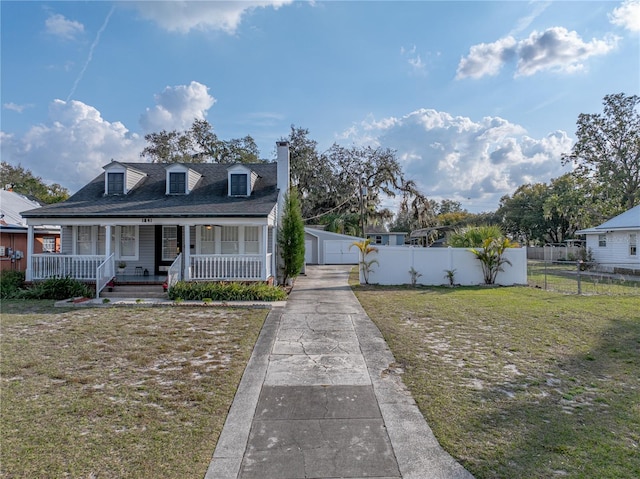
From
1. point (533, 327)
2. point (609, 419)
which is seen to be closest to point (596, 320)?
point (533, 327)

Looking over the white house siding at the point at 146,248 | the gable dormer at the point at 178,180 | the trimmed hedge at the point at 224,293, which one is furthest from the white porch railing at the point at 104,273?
the gable dormer at the point at 178,180

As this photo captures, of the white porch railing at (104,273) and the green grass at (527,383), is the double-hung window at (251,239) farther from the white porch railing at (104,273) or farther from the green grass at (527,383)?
the green grass at (527,383)

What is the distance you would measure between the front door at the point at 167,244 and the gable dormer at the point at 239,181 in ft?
8.66

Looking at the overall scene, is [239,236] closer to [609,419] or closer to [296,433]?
[296,433]

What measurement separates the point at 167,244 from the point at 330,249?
1526 centimetres

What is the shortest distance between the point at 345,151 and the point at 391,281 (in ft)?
74.1

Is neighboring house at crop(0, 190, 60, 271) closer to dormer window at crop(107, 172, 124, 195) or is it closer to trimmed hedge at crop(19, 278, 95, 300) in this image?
dormer window at crop(107, 172, 124, 195)

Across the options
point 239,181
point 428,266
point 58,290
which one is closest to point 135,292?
point 58,290

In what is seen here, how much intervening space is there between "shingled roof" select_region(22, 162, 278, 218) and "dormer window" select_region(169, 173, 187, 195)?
32 centimetres

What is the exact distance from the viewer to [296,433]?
3777mm

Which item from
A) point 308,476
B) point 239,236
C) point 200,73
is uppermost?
point 200,73

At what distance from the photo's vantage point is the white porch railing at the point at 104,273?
39.3ft

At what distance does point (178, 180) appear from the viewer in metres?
15.1

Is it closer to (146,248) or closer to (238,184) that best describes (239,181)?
(238,184)
